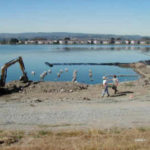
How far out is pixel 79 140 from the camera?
30.0 feet

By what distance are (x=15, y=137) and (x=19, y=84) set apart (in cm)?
1898

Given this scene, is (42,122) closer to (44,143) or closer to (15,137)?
(15,137)

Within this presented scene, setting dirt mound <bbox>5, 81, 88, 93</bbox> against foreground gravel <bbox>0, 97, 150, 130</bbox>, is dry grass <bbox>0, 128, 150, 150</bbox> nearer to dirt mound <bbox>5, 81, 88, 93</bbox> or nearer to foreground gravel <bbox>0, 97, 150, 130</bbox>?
foreground gravel <bbox>0, 97, 150, 130</bbox>

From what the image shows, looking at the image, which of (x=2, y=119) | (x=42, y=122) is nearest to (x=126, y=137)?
(x=42, y=122)

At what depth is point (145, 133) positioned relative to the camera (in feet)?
33.0

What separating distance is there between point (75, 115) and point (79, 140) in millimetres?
5353

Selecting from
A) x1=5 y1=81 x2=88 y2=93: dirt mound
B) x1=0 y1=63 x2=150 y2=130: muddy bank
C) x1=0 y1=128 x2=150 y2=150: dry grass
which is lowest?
x1=5 y1=81 x2=88 y2=93: dirt mound

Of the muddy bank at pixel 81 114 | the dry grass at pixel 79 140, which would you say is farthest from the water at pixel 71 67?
the dry grass at pixel 79 140

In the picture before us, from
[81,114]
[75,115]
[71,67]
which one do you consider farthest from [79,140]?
[71,67]

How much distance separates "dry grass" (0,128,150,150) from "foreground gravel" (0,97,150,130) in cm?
163

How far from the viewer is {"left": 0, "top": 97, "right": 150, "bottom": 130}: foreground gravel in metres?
12.6

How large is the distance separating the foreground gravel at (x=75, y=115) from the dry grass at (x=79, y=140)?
1.63 m

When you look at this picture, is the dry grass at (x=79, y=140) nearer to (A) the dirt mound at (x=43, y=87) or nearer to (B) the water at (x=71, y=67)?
(A) the dirt mound at (x=43, y=87)

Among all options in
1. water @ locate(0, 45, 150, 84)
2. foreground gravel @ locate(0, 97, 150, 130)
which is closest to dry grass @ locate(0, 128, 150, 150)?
foreground gravel @ locate(0, 97, 150, 130)
